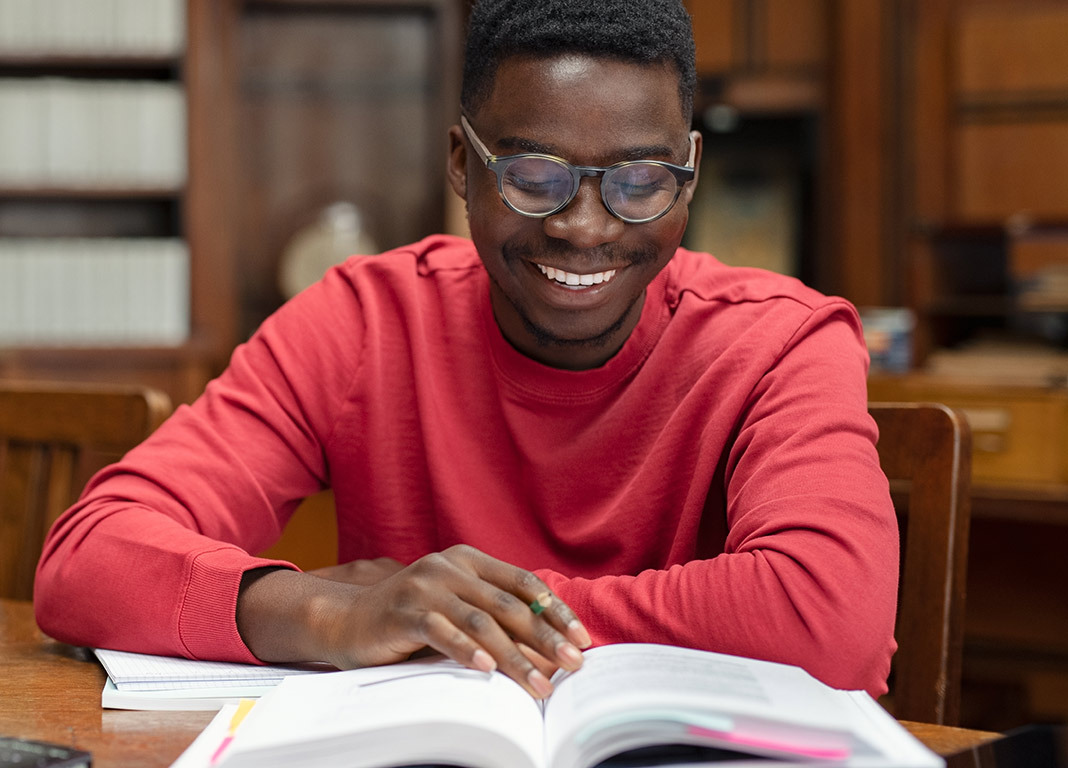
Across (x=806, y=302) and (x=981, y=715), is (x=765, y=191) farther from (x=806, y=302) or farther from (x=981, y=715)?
(x=806, y=302)

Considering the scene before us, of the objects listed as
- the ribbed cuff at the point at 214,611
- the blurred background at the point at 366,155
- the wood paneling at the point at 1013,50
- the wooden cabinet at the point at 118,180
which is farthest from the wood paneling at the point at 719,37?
the ribbed cuff at the point at 214,611

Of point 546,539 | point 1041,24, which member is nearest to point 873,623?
point 546,539

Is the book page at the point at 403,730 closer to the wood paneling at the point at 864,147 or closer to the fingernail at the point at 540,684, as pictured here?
the fingernail at the point at 540,684

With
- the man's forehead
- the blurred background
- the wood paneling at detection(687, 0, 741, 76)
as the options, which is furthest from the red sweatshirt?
the wood paneling at detection(687, 0, 741, 76)

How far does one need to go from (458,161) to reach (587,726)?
2.45 ft

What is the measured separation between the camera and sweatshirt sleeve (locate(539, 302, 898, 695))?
0.87 metres

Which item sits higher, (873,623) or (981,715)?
(873,623)

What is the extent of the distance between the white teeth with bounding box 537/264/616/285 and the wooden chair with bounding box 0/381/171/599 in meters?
0.51

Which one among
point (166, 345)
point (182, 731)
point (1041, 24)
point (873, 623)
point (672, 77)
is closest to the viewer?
point (182, 731)

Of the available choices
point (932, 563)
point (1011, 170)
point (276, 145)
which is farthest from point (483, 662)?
point (276, 145)

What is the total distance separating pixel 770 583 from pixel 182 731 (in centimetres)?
44

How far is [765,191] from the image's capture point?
411cm

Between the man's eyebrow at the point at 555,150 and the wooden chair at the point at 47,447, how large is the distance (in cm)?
54

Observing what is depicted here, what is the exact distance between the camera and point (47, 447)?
141 centimetres
